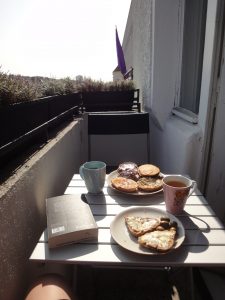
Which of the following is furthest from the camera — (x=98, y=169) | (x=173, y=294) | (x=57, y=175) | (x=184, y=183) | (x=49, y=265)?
(x=57, y=175)

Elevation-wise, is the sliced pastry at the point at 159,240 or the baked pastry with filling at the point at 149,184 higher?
the baked pastry with filling at the point at 149,184

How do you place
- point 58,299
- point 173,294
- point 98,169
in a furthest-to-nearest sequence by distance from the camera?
point 173,294 < point 98,169 < point 58,299

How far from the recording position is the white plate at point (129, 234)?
90 cm

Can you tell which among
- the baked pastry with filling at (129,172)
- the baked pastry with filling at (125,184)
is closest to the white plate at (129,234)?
the baked pastry with filling at (125,184)

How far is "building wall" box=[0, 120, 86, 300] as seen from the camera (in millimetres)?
964

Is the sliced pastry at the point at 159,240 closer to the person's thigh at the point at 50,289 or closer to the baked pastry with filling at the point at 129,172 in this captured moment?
the person's thigh at the point at 50,289

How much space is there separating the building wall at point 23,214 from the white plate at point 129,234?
0.41 m

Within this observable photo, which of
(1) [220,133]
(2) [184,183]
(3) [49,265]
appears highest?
(1) [220,133]

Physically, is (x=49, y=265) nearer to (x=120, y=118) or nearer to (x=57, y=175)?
(x=57, y=175)

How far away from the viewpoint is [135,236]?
973 mm

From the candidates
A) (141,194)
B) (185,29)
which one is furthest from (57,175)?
(185,29)

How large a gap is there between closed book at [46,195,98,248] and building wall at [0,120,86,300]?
0.46ft

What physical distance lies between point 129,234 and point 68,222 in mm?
248

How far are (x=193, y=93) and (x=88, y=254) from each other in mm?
1804
